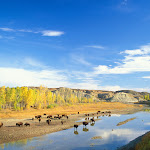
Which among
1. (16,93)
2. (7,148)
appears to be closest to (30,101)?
(16,93)

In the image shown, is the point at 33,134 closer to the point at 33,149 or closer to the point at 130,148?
the point at 33,149

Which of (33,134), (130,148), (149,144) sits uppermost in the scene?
(149,144)

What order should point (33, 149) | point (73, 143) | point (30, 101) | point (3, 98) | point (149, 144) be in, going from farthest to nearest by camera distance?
point (30, 101), point (3, 98), point (73, 143), point (33, 149), point (149, 144)

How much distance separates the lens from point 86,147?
2112 centimetres

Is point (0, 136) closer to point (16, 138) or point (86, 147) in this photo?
point (16, 138)

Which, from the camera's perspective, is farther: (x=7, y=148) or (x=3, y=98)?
(x=3, y=98)

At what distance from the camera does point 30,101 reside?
8106cm

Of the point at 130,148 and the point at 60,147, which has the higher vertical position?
the point at 130,148

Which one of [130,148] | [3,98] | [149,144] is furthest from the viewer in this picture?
[3,98]

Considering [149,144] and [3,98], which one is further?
[3,98]

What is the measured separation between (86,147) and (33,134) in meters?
12.7

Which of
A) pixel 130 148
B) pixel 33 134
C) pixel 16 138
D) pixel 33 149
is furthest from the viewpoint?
pixel 33 134

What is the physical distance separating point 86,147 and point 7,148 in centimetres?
1117

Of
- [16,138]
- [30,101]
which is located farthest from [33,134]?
[30,101]
